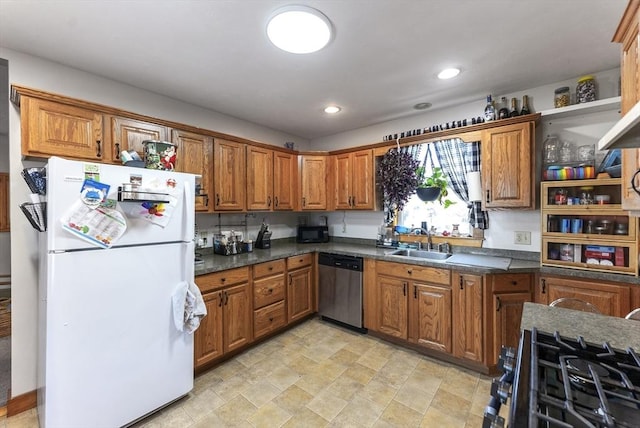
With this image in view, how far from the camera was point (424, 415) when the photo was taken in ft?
5.98

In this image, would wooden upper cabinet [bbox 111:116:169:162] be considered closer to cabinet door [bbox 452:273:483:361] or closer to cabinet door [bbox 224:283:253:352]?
cabinet door [bbox 224:283:253:352]

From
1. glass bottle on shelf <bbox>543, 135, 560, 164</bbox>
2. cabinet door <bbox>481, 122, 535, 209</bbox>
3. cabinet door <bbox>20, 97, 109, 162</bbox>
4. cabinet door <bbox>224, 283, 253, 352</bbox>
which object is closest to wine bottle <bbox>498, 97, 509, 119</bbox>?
cabinet door <bbox>481, 122, 535, 209</bbox>

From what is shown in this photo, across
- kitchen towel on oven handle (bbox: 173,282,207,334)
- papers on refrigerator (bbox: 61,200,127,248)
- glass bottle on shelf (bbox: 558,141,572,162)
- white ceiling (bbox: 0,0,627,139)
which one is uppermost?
white ceiling (bbox: 0,0,627,139)

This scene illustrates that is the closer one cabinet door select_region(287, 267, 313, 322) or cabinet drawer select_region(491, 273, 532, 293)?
cabinet drawer select_region(491, 273, 532, 293)

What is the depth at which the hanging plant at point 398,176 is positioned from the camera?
121 inches

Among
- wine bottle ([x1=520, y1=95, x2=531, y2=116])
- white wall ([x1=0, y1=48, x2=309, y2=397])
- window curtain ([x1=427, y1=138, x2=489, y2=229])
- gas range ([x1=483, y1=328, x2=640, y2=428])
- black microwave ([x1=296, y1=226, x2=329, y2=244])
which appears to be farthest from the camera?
black microwave ([x1=296, y1=226, x2=329, y2=244])

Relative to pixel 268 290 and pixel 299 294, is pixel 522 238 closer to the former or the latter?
pixel 299 294

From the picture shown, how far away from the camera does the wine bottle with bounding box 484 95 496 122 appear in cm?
254

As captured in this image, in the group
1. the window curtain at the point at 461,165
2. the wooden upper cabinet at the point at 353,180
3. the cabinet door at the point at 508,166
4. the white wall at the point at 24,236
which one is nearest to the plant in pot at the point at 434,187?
the window curtain at the point at 461,165

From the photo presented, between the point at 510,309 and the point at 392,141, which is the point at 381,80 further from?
the point at 510,309

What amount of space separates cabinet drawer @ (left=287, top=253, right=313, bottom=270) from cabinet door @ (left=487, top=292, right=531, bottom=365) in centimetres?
190

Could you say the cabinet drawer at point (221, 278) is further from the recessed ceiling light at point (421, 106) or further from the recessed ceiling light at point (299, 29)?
the recessed ceiling light at point (421, 106)

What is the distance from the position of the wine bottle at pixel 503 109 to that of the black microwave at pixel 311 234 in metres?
2.43

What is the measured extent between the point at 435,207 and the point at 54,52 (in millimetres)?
3632
